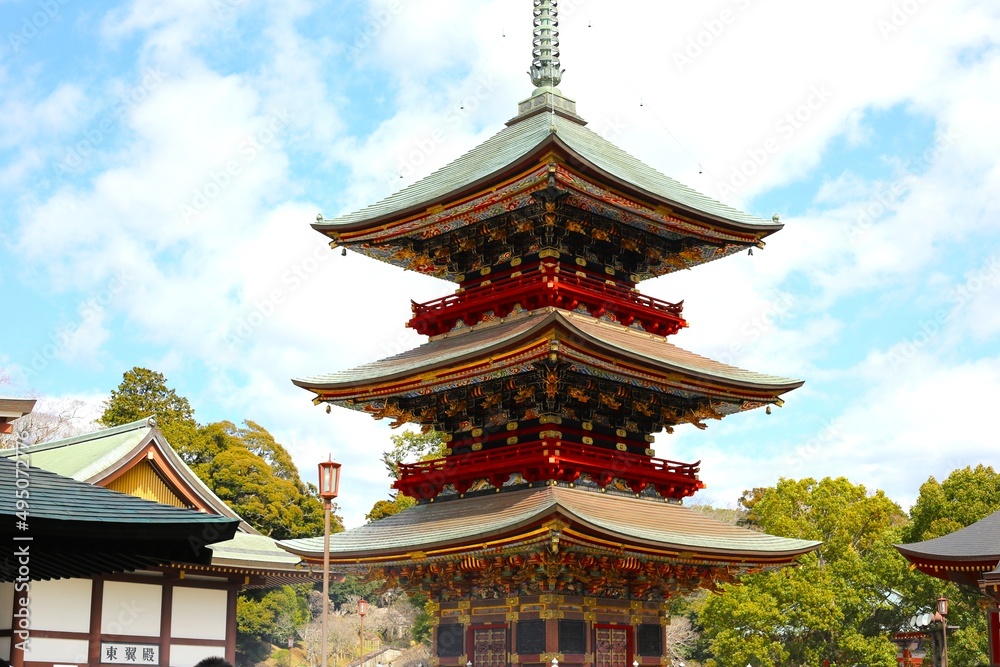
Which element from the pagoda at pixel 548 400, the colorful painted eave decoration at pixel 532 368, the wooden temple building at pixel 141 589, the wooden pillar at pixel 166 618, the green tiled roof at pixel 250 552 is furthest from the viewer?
the green tiled roof at pixel 250 552

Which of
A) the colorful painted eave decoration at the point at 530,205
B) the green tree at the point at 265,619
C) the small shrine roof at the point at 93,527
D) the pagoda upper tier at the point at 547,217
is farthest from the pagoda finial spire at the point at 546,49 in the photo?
the green tree at the point at 265,619

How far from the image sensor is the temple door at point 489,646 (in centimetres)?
2636

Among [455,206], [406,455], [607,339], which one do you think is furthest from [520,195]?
[406,455]

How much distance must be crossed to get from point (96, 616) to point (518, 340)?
13650mm

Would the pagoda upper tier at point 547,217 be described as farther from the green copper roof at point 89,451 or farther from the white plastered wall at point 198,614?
the white plastered wall at point 198,614

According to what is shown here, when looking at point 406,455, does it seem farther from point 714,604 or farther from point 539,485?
point 539,485

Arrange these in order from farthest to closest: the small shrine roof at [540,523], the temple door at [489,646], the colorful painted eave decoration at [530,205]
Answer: the colorful painted eave decoration at [530,205]
the temple door at [489,646]
the small shrine roof at [540,523]

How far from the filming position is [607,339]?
90.8ft

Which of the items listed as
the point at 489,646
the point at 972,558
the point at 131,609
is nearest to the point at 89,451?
the point at 131,609

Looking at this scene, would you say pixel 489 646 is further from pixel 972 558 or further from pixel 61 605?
pixel 972 558

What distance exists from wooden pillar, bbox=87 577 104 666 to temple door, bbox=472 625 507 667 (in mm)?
9998

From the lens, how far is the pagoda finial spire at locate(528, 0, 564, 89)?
33.8 m

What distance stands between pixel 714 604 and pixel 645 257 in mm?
16313

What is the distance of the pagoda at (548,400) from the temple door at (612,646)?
Result: 50 mm
